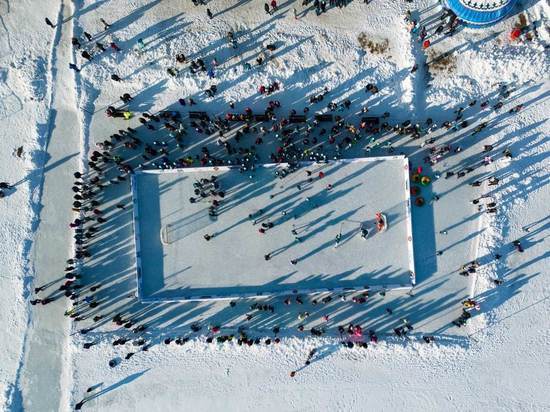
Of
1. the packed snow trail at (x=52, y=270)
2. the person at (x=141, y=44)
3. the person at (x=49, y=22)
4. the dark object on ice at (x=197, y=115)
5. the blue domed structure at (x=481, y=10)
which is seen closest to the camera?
the blue domed structure at (x=481, y=10)

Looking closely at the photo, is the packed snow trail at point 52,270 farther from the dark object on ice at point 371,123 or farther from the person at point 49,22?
the dark object on ice at point 371,123

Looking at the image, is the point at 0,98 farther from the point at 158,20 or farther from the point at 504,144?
the point at 504,144

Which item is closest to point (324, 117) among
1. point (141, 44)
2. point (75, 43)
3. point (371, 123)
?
point (371, 123)

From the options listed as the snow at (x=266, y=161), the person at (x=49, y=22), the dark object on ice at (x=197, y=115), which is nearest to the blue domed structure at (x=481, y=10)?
the snow at (x=266, y=161)

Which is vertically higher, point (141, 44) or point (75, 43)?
point (75, 43)

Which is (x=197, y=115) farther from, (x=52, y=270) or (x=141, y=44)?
(x=52, y=270)

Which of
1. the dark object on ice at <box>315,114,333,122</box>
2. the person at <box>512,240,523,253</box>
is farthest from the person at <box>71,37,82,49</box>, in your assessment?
the person at <box>512,240,523,253</box>
